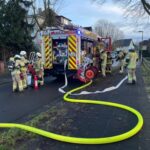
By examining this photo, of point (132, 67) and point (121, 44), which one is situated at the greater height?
point (121, 44)

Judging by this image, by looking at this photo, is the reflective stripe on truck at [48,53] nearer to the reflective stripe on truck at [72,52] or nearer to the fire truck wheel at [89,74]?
the reflective stripe on truck at [72,52]

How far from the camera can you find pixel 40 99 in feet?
37.5

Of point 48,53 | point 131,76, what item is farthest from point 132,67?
point 48,53

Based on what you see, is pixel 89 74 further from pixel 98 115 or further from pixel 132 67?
pixel 98 115

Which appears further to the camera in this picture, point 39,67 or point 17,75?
point 39,67

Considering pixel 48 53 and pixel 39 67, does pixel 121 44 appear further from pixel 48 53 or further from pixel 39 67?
pixel 39 67

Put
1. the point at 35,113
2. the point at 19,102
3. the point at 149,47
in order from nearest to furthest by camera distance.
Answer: the point at 35,113 → the point at 19,102 → the point at 149,47

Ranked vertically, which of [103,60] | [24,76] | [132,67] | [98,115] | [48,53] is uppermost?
[48,53]

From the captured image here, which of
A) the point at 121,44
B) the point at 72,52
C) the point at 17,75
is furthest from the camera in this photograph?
the point at 121,44

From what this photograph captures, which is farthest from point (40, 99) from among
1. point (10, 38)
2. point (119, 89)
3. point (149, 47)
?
point (149, 47)

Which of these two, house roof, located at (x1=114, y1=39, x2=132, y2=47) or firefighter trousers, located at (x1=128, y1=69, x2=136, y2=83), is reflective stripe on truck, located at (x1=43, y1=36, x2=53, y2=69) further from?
house roof, located at (x1=114, y1=39, x2=132, y2=47)

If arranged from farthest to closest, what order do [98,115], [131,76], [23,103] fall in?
[131,76], [23,103], [98,115]

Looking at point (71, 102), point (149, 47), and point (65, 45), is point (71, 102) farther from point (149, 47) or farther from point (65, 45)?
point (149, 47)

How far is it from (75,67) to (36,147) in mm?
10216
